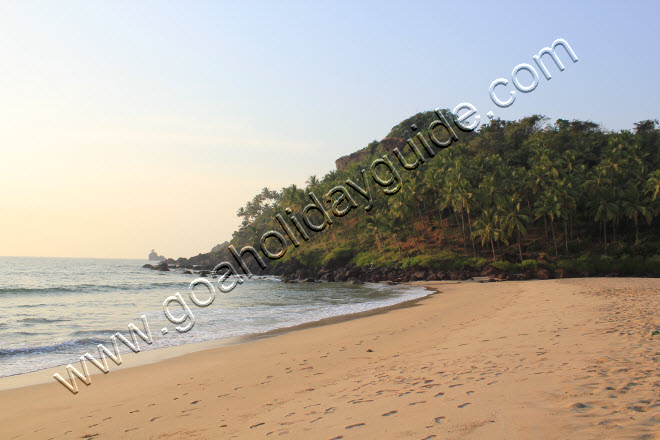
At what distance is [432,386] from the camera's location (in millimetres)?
6293

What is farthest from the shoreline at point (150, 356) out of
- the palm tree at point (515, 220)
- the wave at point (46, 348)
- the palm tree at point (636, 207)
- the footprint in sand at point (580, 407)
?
the palm tree at point (636, 207)

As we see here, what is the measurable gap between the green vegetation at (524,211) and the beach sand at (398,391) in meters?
39.1

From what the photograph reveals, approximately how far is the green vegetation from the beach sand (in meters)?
39.1

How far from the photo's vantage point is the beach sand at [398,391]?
181 inches

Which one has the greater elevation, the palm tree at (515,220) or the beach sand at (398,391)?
the beach sand at (398,391)

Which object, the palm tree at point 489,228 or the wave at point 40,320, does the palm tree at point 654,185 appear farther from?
the wave at point 40,320

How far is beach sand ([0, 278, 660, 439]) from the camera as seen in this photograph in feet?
15.0

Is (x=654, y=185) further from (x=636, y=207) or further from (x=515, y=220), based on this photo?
(x=515, y=220)

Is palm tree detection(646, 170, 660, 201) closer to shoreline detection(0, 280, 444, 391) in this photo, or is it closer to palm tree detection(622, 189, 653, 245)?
palm tree detection(622, 189, 653, 245)

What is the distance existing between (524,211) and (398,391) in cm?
5247

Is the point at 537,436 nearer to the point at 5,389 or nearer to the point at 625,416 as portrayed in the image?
the point at 625,416

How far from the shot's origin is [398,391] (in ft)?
20.7

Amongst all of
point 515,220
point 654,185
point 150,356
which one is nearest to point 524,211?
point 515,220

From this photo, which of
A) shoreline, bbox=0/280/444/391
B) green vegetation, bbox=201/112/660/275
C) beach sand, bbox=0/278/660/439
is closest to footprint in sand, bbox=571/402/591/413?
beach sand, bbox=0/278/660/439
